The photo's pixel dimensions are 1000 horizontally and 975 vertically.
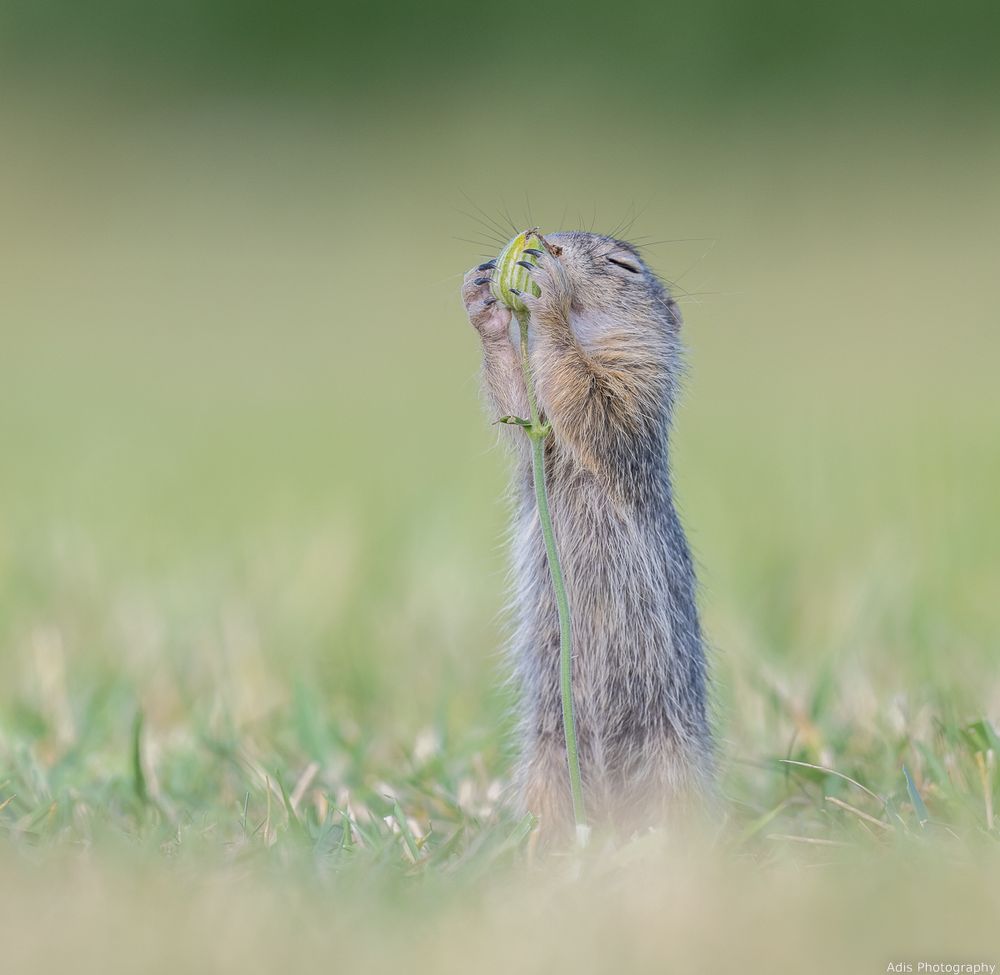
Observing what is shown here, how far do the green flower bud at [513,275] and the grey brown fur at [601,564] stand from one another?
0.07 meters

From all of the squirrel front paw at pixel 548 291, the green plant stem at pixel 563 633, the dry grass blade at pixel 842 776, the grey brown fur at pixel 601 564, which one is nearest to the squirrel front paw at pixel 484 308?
the grey brown fur at pixel 601 564

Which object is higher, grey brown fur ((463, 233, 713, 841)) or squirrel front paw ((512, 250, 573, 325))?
squirrel front paw ((512, 250, 573, 325))

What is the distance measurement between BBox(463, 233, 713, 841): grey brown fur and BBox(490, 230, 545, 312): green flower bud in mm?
→ 70

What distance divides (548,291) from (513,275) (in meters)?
0.26

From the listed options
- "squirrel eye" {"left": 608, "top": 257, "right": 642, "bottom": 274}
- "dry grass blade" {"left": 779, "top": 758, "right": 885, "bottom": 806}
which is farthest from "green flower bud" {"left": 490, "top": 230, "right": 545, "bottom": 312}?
"dry grass blade" {"left": 779, "top": 758, "right": 885, "bottom": 806}

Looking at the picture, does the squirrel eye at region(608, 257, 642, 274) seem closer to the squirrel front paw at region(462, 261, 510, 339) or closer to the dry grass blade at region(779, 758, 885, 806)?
the squirrel front paw at region(462, 261, 510, 339)

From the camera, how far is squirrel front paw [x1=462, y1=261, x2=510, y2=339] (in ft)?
11.6

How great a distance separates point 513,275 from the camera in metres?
3.09

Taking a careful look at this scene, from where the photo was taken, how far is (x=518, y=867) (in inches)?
110

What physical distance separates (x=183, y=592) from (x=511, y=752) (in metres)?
2.15

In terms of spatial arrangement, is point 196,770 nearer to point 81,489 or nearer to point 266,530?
point 266,530

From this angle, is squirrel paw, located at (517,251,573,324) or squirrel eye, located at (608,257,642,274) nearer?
squirrel paw, located at (517,251,573,324)

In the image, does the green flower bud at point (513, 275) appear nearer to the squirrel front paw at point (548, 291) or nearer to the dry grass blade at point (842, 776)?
the squirrel front paw at point (548, 291)

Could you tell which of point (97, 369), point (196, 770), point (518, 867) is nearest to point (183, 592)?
point (196, 770)
